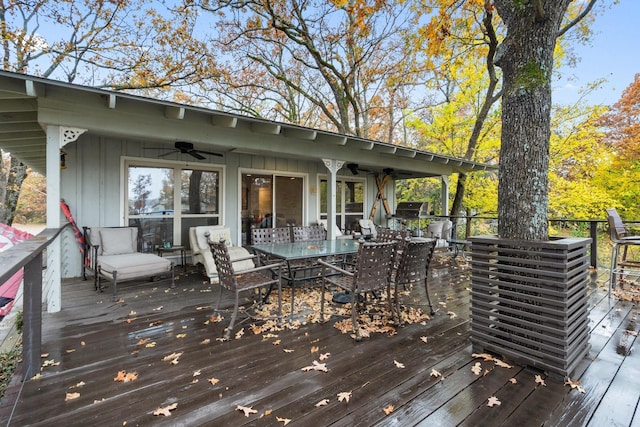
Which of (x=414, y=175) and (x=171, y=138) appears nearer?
(x=171, y=138)

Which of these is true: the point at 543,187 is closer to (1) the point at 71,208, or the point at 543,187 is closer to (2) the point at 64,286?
(2) the point at 64,286

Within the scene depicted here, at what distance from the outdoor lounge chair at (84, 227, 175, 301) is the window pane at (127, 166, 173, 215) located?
882 millimetres

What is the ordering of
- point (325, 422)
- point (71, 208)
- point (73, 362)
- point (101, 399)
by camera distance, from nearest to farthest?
point (325, 422) → point (101, 399) → point (73, 362) → point (71, 208)

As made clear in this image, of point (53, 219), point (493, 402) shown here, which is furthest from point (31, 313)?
point (493, 402)

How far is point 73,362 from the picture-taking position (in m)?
2.42

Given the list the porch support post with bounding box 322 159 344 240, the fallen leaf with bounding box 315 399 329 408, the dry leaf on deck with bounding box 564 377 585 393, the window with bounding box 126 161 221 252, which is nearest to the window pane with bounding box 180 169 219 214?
the window with bounding box 126 161 221 252

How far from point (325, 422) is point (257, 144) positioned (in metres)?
4.37

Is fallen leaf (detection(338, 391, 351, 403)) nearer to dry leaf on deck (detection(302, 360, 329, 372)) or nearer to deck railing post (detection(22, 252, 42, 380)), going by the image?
dry leaf on deck (detection(302, 360, 329, 372))

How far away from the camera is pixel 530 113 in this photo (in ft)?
7.96

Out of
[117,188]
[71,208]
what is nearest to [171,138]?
[117,188]

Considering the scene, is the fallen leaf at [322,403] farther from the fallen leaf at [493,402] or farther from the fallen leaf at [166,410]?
the fallen leaf at [493,402]

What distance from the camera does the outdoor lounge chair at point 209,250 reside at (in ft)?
16.1

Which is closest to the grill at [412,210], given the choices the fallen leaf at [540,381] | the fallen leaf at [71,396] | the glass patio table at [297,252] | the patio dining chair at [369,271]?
the glass patio table at [297,252]

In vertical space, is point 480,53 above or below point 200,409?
above
